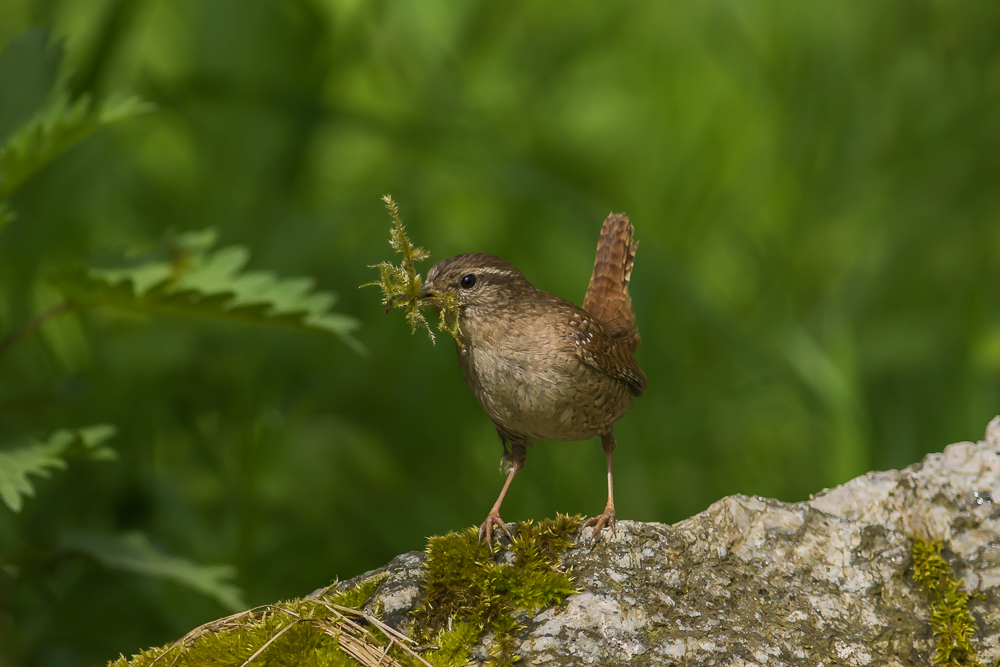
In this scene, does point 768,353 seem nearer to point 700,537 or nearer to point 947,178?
point 947,178

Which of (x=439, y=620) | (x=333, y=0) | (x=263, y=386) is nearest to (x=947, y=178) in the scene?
(x=333, y=0)

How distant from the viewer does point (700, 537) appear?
2.60 metres

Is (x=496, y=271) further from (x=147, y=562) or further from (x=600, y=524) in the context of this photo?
(x=147, y=562)

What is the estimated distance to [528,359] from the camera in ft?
9.98

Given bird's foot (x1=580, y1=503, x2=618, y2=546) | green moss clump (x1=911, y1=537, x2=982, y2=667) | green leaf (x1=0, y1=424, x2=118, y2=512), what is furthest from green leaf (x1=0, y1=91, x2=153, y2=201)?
green moss clump (x1=911, y1=537, x2=982, y2=667)

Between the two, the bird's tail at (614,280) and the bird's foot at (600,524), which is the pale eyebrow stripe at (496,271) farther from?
the bird's foot at (600,524)

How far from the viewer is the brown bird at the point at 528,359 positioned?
301 centimetres

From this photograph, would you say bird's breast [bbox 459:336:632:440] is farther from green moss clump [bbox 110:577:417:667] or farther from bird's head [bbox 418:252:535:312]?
green moss clump [bbox 110:577:417:667]

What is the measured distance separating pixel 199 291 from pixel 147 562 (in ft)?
3.26

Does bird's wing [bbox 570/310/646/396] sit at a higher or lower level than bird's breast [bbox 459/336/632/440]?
higher

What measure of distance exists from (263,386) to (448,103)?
203cm

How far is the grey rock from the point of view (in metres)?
2.31

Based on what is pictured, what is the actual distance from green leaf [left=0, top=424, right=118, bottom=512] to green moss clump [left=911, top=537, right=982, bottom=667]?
2.38 m

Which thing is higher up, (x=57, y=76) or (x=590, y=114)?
(x=590, y=114)
